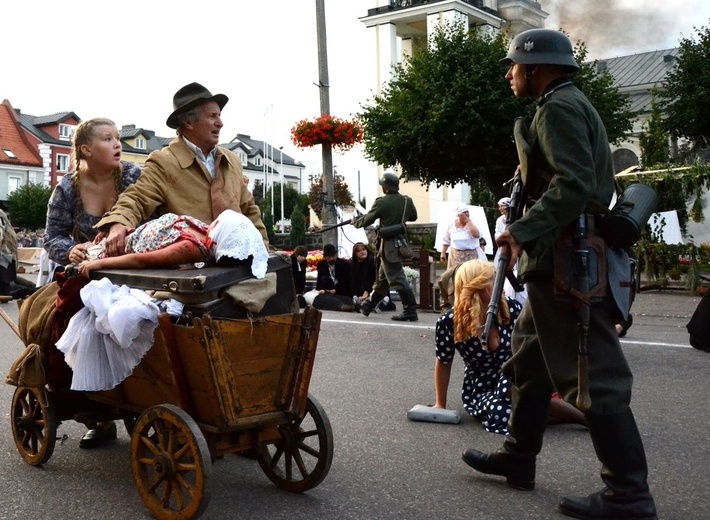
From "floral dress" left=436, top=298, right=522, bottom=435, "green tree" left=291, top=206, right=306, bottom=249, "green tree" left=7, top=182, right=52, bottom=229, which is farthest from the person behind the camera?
"green tree" left=7, top=182, right=52, bottom=229

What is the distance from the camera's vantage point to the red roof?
79875 mm

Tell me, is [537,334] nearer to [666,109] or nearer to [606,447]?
[606,447]

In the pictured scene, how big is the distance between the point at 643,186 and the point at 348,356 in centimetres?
527

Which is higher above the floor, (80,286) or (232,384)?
(80,286)

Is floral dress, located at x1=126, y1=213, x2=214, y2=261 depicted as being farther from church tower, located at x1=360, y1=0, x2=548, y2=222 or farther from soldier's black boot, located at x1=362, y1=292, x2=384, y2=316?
church tower, located at x1=360, y1=0, x2=548, y2=222

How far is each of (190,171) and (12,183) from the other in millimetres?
81158

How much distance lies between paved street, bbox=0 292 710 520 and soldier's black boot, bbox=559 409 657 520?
11.9 inches

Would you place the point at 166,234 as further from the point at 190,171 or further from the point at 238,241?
the point at 190,171

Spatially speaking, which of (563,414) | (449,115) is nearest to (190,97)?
(563,414)

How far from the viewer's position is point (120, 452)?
17.2 feet

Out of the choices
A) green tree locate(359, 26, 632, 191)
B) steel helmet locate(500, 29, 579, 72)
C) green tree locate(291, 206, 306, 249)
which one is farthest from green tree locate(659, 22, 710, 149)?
steel helmet locate(500, 29, 579, 72)

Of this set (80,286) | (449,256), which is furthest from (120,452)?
(449,256)

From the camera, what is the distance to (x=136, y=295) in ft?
13.2

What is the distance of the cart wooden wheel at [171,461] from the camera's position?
147 inches
